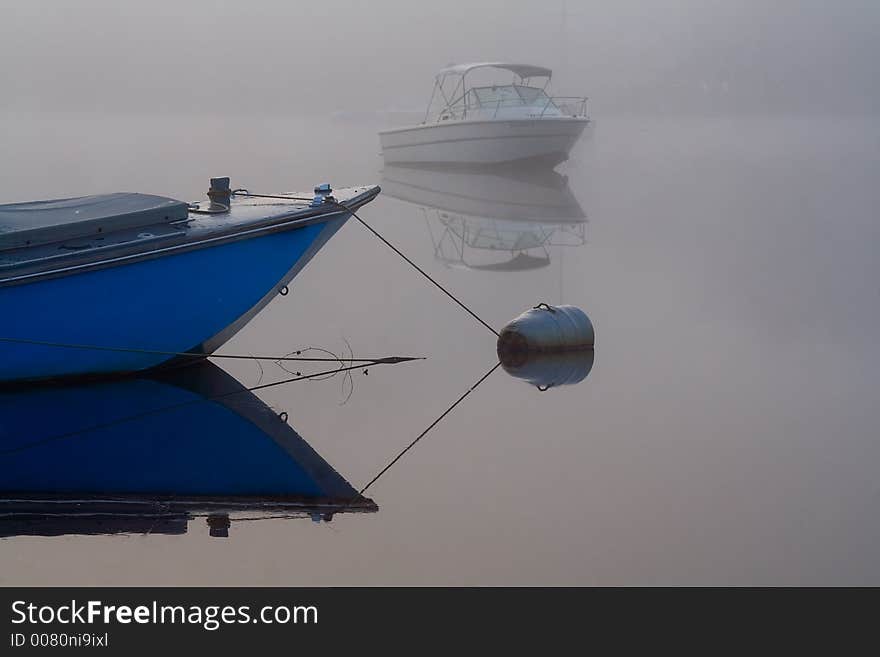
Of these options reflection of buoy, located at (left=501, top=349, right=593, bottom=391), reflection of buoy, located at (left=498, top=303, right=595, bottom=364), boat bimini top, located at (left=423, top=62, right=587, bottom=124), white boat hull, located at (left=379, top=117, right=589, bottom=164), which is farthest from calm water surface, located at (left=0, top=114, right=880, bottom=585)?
boat bimini top, located at (left=423, top=62, right=587, bottom=124)

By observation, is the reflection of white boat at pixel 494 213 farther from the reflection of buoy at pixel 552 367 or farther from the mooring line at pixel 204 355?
the reflection of buoy at pixel 552 367

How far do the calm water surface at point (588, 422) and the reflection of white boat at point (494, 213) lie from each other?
175 millimetres

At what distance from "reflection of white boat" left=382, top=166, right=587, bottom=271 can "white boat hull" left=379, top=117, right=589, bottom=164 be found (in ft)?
2.43

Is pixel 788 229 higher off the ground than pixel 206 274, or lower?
higher

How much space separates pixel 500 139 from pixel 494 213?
21.8 feet

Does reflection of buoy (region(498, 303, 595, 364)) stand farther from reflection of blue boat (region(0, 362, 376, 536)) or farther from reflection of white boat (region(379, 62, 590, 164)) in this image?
reflection of white boat (region(379, 62, 590, 164))

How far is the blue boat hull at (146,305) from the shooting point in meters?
11.3

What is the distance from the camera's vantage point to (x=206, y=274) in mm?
11922

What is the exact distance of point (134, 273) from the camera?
11.5m

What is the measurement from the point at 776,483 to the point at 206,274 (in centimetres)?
538

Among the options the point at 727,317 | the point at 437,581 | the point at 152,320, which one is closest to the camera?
the point at 437,581

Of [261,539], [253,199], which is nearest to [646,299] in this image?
[253,199]

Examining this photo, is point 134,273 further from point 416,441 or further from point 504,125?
point 504,125
